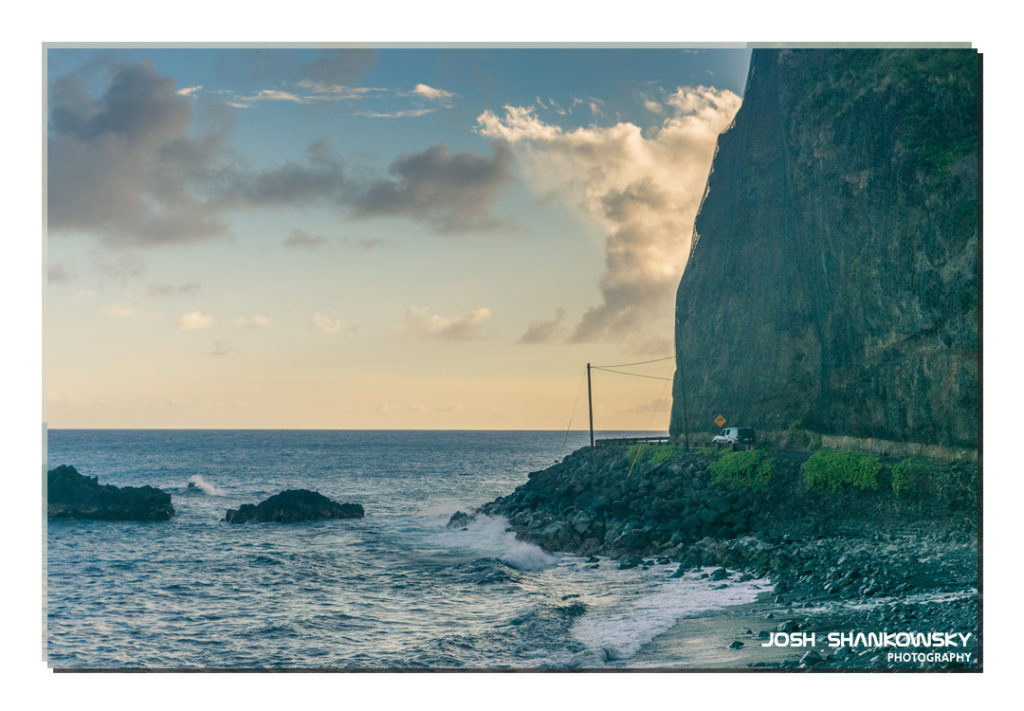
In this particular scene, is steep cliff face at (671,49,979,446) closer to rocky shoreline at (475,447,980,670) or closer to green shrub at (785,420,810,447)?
green shrub at (785,420,810,447)

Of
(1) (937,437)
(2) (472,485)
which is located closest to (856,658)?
(1) (937,437)

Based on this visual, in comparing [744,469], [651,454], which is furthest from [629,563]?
[651,454]

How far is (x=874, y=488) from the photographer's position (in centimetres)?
1819

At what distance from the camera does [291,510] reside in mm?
31359

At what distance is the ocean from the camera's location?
1345 centimetres

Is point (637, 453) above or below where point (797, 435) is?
below

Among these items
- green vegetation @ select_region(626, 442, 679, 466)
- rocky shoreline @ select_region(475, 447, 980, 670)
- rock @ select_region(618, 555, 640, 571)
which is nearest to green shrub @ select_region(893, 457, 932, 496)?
rocky shoreline @ select_region(475, 447, 980, 670)

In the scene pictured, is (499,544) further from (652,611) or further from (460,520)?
(652,611)

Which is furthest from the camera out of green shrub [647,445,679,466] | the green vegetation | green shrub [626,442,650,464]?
green shrub [626,442,650,464]

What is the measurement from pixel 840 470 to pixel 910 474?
263 cm

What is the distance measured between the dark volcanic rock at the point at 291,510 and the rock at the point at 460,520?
4.74 metres

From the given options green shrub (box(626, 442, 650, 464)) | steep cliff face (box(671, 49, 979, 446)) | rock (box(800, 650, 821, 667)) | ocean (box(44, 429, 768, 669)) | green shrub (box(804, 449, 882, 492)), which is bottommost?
ocean (box(44, 429, 768, 669))

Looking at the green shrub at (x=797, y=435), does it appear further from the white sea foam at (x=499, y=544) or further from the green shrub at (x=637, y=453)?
the white sea foam at (x=499, y=544)

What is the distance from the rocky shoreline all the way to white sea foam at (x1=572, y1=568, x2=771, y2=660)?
2.19 ft
